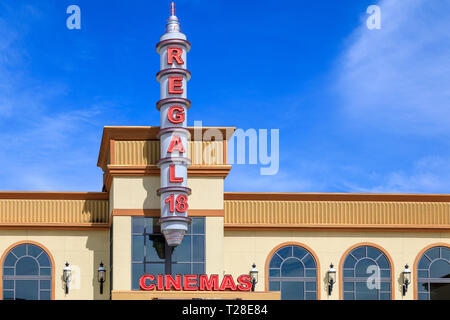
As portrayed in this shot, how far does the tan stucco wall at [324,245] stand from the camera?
4266cm

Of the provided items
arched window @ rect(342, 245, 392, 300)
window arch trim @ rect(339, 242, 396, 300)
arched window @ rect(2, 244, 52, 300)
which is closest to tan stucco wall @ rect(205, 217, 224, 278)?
window arch trim @ rect(339, 242, 396, 300)

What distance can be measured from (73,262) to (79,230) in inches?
70.6

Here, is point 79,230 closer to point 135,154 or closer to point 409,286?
point 135,154

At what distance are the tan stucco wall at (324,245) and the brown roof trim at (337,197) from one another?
1.89 metres

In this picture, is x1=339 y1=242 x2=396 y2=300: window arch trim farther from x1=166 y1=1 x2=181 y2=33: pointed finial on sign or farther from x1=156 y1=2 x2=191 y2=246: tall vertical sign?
x1=166 y1=1 x2=181 y2=33: pointed finial on sign

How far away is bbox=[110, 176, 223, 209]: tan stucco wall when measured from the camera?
132 ft

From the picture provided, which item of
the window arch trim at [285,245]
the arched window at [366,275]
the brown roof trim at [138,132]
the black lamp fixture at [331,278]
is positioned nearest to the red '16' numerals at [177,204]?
the brown roof trim at [138,132]

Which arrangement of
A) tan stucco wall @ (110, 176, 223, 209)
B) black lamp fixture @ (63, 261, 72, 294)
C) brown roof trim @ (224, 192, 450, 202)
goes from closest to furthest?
tan stucco wall @ (110, 176, 223, 209), black lamp fixture @ (63, 261, 72, 294), brown roof trim @ (224, 192, 450, 202)

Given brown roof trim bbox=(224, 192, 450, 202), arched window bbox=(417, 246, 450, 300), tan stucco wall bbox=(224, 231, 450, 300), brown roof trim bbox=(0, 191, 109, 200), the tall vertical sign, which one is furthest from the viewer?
brown roof trim bbox=(224, 192, 450, 202)

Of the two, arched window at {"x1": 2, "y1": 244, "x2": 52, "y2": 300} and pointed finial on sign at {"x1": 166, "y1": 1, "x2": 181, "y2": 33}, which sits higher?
pointed finial on sign at {"x1": 166, "y1": 1, "x2": 181, "y2": 33}

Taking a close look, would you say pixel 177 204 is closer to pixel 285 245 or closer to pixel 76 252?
pixel 76 252

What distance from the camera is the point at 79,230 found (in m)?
42.9

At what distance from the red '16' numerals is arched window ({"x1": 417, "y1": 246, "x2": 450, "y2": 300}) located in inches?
551
